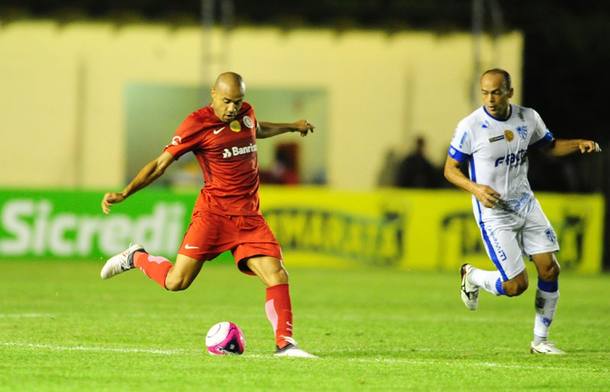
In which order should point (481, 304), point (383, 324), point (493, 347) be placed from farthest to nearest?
1. point (481, 304)
2. point (383, 324)
3. point (493, 347)

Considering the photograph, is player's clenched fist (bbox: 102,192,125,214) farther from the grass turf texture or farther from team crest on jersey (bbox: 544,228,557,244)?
team crest on jersey (bbox: 544,228,557,244)

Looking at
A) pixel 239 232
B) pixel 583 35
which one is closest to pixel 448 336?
pixel 239 232

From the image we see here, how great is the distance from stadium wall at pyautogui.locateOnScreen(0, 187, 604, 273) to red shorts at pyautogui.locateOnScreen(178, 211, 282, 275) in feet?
38.5

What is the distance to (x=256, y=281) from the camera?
20.6 metres

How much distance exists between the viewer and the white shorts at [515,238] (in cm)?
1198

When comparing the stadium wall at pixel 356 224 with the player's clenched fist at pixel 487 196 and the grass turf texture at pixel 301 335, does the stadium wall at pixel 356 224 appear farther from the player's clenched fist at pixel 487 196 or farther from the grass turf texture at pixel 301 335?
the player's clenched fist at pixel 487 196

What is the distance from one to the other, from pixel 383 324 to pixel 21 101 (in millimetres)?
15306

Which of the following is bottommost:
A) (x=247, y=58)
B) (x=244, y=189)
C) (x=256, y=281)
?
(x=256, y=281)

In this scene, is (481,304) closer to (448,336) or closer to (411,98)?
(448,336)

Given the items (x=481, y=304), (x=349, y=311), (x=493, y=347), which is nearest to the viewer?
(x=493, y=347)

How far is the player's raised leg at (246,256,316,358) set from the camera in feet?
36.0

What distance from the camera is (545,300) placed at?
39.7ft

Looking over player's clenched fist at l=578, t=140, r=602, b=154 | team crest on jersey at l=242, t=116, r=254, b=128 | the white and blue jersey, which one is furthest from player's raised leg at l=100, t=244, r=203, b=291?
player's clenched fist at l=578, t=140, r=602, b=154

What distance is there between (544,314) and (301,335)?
226 cm
